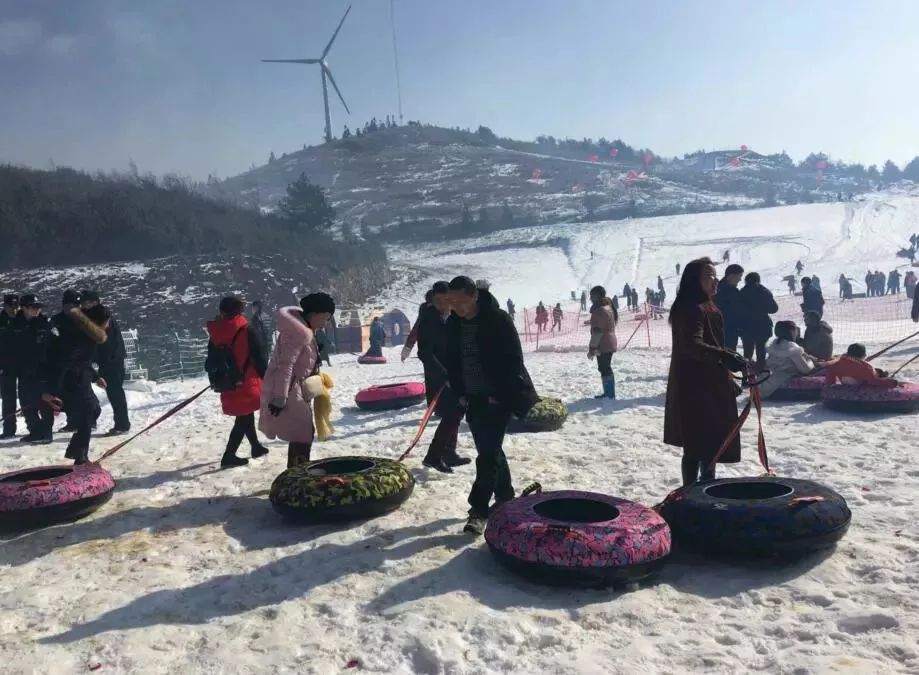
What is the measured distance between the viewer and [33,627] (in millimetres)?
3814

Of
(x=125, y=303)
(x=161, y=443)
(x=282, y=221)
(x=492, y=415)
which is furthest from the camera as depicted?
(x=282, y=221)

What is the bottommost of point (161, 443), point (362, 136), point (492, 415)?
point (161, 443)

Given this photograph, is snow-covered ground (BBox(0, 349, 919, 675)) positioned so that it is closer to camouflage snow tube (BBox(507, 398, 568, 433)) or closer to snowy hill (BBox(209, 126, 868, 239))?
camouflage snow tube (BBox(507, 398, 568, 433))

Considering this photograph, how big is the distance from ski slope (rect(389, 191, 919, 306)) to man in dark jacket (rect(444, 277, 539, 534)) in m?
43.3

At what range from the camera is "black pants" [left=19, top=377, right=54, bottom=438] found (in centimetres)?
871

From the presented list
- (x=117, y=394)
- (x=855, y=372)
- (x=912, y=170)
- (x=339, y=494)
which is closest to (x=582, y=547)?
(x=339, y=494)

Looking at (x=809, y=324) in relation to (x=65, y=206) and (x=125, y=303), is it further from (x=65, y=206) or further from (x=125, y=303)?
(x=65, y=206)

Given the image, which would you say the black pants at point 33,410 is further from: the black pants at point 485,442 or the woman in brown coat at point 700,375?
the woman in brown coat at point 700,375

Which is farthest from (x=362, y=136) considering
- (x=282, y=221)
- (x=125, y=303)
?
(x=125, y=303)

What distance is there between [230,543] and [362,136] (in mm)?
165538

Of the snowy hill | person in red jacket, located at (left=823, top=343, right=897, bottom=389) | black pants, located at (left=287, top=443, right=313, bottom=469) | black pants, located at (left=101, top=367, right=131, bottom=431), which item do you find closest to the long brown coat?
black pants, located at (left=287, top=443, right=313, bottom=469)

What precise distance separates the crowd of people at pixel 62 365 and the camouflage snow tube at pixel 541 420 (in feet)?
15.3

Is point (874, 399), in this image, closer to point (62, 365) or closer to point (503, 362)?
point (503, 362)

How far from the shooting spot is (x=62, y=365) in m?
6.39
